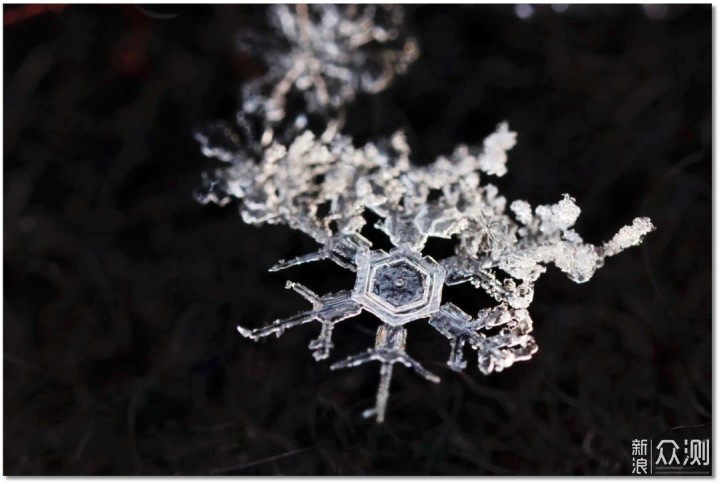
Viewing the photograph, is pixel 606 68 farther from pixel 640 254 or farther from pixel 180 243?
pixel 180 243

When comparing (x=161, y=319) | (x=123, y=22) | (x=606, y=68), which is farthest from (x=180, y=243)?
(x=606, y=68)

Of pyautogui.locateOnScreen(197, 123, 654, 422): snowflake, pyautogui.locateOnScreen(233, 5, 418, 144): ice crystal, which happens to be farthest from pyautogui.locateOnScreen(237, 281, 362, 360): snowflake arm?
pyautogui.locateOnScreen(233, 5, 418, 144): ice crystal

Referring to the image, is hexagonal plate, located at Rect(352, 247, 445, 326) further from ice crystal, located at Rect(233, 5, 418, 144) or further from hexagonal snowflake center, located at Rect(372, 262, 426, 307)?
ice crystal, located at Rect(233, 5, 418, 144)

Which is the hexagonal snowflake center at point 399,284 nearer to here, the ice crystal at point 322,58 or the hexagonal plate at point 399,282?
the hexagonal plate at point 399,282

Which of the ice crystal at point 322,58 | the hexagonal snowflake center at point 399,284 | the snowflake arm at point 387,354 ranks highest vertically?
the ice crystal at point 322,58

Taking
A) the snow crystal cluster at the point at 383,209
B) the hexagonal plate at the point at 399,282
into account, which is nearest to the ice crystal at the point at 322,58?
the snow crystal cluster at the point at 383,209

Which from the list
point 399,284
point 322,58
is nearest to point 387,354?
point 399,284
